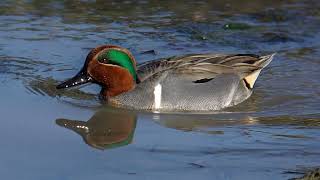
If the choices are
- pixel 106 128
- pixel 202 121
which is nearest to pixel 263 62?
pixel 202 121

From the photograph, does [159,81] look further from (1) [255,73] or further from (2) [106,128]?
(1) [255,73]

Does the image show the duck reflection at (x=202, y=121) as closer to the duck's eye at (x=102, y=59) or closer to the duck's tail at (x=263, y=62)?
the duck's eye at (x=102, y=59)

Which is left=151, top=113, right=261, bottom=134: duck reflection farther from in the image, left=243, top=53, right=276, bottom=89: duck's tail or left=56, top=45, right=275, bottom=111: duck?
left=243, top=53, right=276, bottom=89: duck's tail

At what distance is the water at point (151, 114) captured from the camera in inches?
264

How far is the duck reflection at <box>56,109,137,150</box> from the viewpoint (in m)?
7.46

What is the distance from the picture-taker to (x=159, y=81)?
8.70m

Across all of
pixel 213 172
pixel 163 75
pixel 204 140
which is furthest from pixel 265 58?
pixel 213 172

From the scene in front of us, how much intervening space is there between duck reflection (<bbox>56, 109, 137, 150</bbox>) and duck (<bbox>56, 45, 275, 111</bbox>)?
0.25m

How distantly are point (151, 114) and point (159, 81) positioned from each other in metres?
0.37

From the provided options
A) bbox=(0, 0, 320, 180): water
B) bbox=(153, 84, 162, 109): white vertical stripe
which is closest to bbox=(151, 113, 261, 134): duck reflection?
bbox=(0, 0, 320, 180): water

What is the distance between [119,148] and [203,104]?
1766mm

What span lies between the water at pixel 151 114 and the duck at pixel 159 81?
0.17 meters

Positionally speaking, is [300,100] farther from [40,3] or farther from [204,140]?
[40,3]

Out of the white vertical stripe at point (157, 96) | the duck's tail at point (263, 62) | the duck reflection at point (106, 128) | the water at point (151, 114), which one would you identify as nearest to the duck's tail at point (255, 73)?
the duck's tail at point (263, 62)
